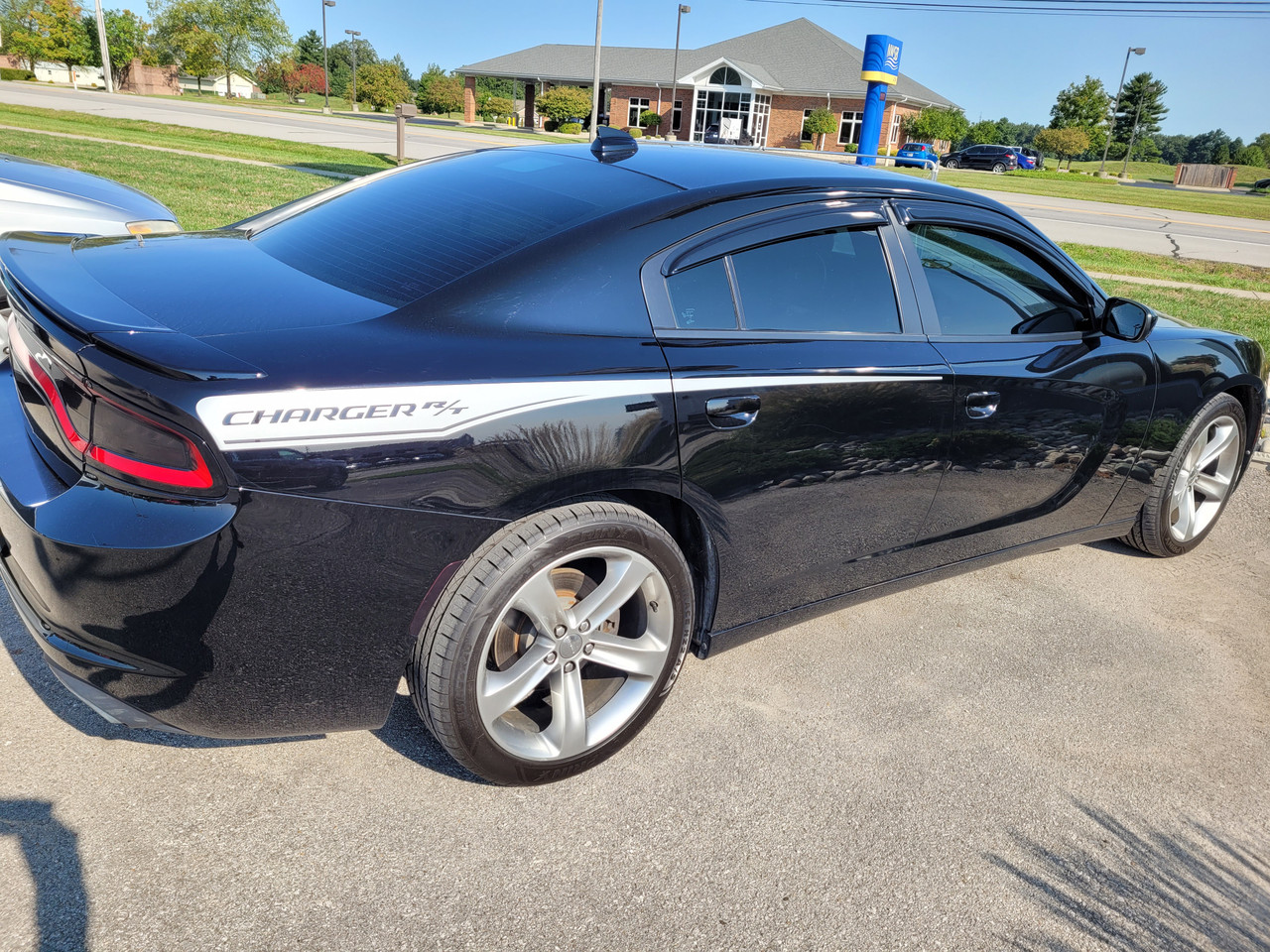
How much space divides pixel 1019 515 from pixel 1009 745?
0.90m

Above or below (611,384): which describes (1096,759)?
below

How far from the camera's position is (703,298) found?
255cm

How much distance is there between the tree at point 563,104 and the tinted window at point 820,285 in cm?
5414

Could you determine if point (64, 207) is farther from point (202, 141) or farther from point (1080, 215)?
point (1080, 215)

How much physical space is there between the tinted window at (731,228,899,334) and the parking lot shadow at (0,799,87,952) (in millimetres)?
2091

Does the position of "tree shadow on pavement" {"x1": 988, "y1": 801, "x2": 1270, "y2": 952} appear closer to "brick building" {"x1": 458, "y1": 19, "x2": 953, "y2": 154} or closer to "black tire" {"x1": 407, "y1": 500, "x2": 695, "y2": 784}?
"black tire" {"x1": 407, "y1": 500, "x2": 695, "y2": 784}

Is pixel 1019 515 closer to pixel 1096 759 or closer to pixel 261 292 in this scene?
pixel 1096 759

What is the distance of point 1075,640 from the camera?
11.8ft

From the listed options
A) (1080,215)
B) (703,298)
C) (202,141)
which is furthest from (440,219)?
(1080,215)

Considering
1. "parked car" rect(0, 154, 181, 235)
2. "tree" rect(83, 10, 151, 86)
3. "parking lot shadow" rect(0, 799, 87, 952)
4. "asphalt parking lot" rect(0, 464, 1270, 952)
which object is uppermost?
"tree" rect(83, 10, 151, 86)

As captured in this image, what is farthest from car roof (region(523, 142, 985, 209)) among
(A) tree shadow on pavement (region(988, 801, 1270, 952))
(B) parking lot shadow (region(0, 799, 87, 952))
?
→ (B) parking lot shadow (region(0, 799, 87, 952))

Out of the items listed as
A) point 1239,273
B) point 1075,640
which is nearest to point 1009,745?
point 1075,640

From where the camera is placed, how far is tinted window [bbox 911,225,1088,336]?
3.08 metres

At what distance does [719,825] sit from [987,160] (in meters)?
49.7
